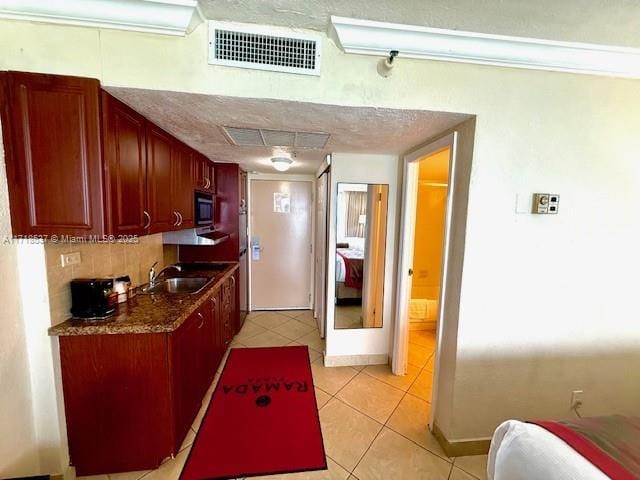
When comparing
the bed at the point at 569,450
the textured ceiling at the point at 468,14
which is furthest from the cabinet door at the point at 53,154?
the bed at the point at 569,450

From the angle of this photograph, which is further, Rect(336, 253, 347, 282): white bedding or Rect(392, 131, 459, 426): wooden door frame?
Rect(336, 253, 347, 282): white bedding

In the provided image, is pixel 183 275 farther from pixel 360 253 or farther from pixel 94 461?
pixel 360 253

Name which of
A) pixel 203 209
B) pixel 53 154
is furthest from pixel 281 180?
pixel 53 154

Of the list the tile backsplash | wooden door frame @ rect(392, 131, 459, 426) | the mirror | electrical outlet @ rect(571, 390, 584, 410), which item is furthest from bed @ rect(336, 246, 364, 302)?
the tile backsplash

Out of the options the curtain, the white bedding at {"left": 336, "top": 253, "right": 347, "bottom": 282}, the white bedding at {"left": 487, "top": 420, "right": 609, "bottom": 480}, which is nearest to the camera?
the white bedding at {"left": 487, "top": 420, "right": 609, "bottom": 480}

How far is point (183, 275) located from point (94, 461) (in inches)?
55.6

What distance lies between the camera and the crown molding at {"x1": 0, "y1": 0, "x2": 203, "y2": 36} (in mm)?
1042

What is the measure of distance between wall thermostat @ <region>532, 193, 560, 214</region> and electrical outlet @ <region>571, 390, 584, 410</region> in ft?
4.01

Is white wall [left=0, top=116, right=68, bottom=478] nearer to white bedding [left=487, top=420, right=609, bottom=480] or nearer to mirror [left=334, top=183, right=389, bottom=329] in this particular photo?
mirror [left=334, top=183, right=389, bottom=329]

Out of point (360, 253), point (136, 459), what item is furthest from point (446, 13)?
point (136, 459)

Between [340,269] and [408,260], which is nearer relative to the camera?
[408,260]

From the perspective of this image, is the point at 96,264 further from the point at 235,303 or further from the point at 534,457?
the point at 534,457

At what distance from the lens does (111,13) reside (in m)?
1.07

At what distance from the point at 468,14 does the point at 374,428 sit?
98.6 inches
